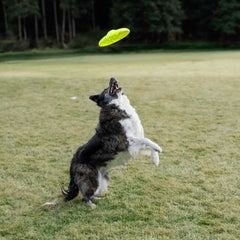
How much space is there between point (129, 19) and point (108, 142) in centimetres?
4441

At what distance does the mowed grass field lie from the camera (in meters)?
4.16

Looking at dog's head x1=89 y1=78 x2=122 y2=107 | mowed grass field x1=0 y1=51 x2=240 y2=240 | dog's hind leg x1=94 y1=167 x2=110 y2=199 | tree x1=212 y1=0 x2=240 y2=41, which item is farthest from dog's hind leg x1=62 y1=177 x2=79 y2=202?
tree x1=212 y1=0 x2=240 y2=41

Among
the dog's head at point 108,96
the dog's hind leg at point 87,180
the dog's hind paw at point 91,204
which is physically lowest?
the dog's hind paw at point 91,204

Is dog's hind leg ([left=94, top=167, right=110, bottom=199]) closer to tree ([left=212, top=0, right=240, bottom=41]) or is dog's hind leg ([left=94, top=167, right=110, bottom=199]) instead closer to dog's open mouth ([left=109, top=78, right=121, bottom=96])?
dog's open mouth ([left=109, top=78, right=121, bottom=96])

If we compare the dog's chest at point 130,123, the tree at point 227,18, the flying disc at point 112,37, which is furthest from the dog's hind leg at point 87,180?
the tree at point 227,18

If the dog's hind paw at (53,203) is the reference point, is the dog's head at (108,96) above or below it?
above

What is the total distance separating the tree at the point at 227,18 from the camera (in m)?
46.5

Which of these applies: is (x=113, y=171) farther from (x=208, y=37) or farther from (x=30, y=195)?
(x=208, y=37)

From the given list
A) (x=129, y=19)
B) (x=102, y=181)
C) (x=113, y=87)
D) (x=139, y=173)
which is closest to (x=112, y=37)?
(x=113, y=87)

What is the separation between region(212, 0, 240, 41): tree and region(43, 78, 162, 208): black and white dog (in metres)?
45.1

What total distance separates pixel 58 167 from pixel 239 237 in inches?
129

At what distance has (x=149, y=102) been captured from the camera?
449 inches

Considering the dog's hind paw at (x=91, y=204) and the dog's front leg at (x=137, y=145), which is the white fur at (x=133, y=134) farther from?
the dog's hind paw at (x=91, y=204)

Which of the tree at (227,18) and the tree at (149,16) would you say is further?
the tree at (227,18)
